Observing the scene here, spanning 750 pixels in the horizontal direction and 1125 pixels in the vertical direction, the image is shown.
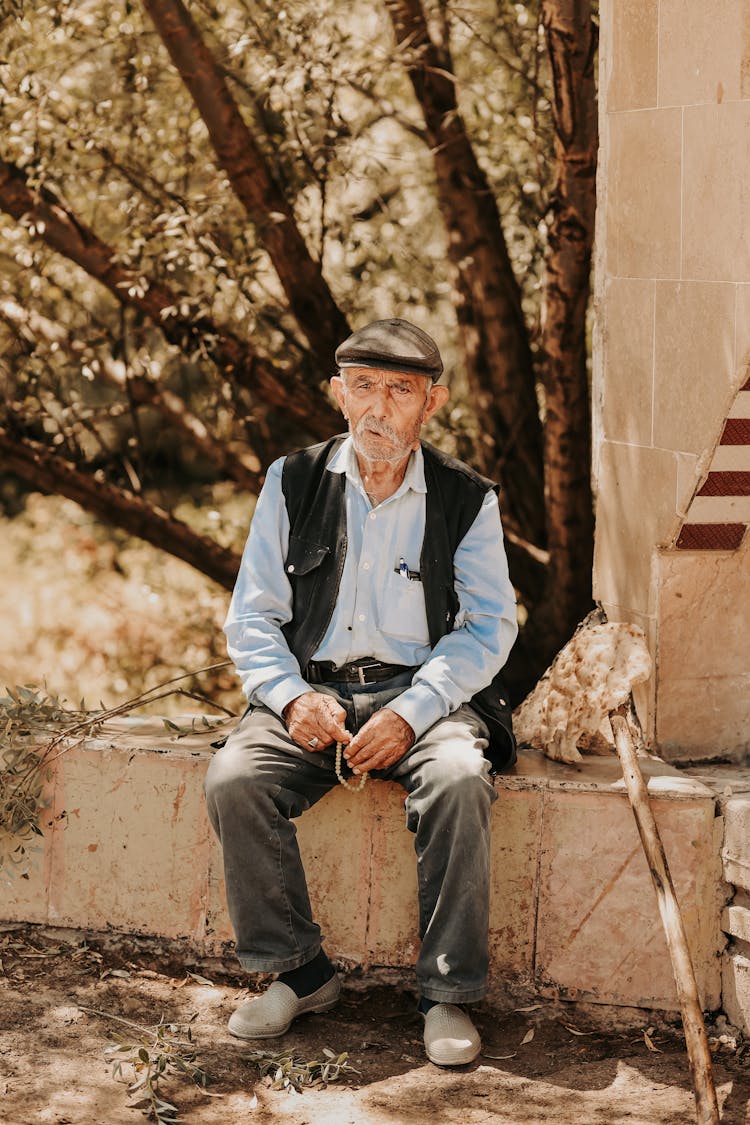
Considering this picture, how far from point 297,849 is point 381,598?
26.2 inches

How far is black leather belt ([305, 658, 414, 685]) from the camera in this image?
3.50 meters

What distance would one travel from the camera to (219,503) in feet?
27.6

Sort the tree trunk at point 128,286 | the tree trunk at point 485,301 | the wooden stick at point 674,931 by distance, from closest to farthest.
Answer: the wooden stick at point 674,931
the tree trunk at point 128,286
the tree trunk at point 485,301

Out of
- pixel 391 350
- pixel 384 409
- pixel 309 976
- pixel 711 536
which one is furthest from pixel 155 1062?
pixel 711 536

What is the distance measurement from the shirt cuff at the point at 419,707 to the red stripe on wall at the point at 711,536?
89 cm

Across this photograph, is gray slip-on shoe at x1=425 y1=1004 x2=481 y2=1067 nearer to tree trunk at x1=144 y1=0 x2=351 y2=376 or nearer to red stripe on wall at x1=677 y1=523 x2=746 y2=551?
red stripe on wall at x1=677 y1=523 x2=746 y2=551

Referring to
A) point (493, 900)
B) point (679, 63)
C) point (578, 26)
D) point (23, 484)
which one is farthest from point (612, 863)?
point (23, 484)

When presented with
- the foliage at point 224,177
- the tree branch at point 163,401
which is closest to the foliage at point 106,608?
the tree branch at point 163,401

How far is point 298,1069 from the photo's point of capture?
3080 mm

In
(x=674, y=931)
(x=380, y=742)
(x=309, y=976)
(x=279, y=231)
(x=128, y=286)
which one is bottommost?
(x=309, y=976)

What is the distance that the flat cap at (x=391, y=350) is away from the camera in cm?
338

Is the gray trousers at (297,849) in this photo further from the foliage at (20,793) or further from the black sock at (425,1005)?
the foliage at (20,793)

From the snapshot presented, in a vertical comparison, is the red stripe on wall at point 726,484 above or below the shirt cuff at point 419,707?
above

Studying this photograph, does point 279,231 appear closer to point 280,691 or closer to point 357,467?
point 357,467
